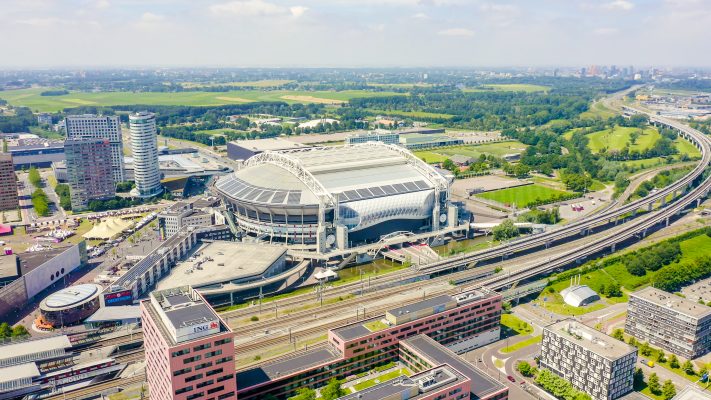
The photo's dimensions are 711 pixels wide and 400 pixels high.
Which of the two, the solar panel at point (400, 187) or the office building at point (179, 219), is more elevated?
the solar panel at point (400, 187)

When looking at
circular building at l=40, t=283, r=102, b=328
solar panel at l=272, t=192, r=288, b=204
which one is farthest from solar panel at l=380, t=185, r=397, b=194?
circular building at l=40, t=283, r=102, b=328

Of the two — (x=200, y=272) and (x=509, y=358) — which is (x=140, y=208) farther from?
(x=509, y=358)

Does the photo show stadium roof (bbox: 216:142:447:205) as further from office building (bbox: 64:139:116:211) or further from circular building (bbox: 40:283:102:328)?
office building (bbox: 64:139:116:211)

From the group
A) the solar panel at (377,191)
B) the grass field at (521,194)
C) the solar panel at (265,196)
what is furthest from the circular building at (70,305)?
the grass field at (521,194)

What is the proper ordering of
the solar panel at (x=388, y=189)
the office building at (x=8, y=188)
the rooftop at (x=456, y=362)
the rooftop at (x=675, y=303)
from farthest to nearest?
the office building at (x=8, y=188), the solar panel at (x=388, y=189), the rooftop at (x=675, y=303), the rooftop at (x=456, y=362)

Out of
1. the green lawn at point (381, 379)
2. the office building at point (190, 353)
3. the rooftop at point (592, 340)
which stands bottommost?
the green lawn at point (381, 379)

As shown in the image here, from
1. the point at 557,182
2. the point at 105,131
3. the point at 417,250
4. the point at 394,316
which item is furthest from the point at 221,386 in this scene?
the point at 557,182

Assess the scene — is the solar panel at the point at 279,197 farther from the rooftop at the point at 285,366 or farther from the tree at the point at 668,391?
the tree at the point at 668,391
